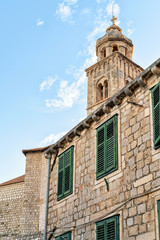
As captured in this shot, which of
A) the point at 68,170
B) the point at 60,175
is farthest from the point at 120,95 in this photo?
the point at 60,175

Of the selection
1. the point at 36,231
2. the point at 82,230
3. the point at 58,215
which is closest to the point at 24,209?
the point at 36,231

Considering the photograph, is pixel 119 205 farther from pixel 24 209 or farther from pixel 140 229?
pixel 24 209

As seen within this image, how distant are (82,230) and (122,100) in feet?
12.2

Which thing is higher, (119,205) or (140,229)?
(119,205)

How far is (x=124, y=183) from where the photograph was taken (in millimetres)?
9086

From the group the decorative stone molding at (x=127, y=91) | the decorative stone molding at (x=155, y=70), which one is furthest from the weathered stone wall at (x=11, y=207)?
the decorative stone molding at (x=155, y=70)

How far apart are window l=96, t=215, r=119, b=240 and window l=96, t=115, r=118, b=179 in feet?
4.07

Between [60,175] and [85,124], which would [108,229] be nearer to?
[85,124]

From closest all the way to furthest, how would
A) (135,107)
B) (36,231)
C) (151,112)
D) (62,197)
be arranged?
(151,112)
(135,107)
(62,197)
(36,231)

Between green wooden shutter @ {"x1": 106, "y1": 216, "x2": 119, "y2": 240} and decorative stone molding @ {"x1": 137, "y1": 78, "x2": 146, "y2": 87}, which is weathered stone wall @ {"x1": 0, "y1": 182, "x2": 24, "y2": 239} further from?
decorative stone molding @ {"x1": 137, "y1": 78, "x2": 146, "y2": 87}

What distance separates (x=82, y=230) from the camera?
1038 centimetres

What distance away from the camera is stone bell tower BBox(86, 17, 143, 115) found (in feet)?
120

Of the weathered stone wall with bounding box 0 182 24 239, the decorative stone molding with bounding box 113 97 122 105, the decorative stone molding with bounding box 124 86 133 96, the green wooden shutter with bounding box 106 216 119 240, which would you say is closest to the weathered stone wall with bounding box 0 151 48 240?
the weathered stone wall with bounding box 0 182 24 239

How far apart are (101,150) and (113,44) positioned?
99.8ft
